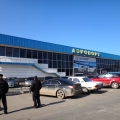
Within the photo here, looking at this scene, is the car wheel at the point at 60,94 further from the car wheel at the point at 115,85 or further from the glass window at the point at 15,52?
the glass window at the point at 15,52

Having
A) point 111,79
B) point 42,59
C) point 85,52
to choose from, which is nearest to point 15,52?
point 42,59

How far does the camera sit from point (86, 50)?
1896 inches

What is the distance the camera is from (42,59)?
3775 centimetres

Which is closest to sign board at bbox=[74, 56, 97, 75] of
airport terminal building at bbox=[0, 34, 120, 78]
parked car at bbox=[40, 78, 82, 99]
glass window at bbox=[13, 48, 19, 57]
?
airport terminal building at bbox=[0, 34, 120, 78]

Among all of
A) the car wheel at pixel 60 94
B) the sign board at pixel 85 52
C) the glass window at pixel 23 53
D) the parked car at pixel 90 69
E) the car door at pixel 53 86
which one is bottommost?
the car wheel at pixel 60 94

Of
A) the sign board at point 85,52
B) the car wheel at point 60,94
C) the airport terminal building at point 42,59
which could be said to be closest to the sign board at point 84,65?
the airport terminal building at point 42,59

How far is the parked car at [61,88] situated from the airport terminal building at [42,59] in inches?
525

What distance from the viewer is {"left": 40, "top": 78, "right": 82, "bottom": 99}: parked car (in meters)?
13.8

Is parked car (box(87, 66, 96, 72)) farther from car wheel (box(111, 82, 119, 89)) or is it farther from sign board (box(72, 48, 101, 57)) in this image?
car wheel (box(111, 82, 119, 89))

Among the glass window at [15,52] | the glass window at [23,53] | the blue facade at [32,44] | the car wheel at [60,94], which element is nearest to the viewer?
the car wheel at [60,94]

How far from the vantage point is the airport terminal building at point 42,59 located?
31.6m

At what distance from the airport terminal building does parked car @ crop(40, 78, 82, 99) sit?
13.3m

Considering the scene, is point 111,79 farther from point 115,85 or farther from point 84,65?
point 84,65

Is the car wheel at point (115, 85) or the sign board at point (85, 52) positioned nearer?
the car wheel at point (115, 85)
